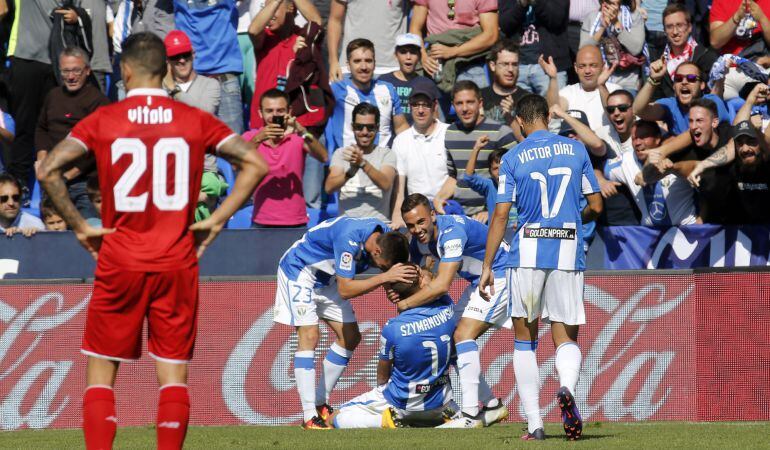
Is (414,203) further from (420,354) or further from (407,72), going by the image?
(407,72)

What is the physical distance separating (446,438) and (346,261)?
2.08 meters

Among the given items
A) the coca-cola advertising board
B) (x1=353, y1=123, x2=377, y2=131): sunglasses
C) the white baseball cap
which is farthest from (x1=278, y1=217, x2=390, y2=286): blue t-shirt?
the white baseball cap

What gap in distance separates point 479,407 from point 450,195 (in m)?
2.41

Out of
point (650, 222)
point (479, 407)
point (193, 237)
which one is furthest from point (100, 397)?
point (650, 222)

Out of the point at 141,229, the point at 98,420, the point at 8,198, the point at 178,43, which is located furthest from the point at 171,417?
the point at 178,43

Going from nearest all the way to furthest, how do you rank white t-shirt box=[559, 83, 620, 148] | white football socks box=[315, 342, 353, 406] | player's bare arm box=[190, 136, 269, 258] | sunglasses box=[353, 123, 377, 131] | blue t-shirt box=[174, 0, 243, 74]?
player's bare arm box=[190, 136, 269, 258]
white football socks box=[315, 342, 353, 406]
sunglasses box=[353, 123, 377, 131]
white t-shirt box=[559, 83, 620, 148]
blue t-shirt box=[174, 0, 243, 74]

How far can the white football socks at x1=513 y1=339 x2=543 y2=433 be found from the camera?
30.9 feet

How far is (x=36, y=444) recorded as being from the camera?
9.94m

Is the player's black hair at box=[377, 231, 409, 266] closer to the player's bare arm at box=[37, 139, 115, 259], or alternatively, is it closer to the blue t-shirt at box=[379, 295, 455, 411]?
the blue t-shirt at box=[379, 295, 455, 411]

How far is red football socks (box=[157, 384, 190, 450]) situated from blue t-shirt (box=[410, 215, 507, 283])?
4152 mm

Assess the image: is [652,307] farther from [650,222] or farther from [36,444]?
[36,444]

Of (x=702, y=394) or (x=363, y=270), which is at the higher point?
(x=363, y=270)

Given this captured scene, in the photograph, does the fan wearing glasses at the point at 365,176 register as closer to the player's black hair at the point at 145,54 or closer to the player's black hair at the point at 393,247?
the player's black hair at the point at 393,247

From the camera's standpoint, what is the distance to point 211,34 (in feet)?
50.2
